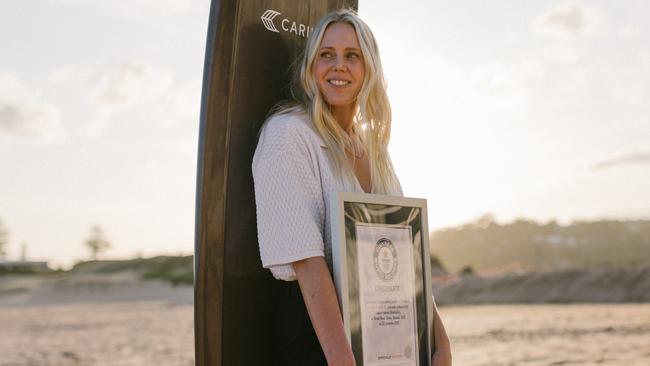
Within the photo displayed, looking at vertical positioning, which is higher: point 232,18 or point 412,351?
point 232,18

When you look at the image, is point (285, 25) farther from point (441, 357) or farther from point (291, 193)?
point (441, 357)

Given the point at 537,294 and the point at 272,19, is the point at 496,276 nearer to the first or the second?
the point at 537,294

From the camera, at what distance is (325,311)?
1483mm

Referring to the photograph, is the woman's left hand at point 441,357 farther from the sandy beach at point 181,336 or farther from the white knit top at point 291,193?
the sandy beach at point 181,336

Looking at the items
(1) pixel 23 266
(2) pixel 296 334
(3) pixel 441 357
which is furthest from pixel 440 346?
(1) pixel 23 266

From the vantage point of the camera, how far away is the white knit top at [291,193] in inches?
59.5

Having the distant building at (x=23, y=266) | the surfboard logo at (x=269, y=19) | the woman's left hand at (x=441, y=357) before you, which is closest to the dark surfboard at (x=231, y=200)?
the surfboard logo at (x=269, y=19)

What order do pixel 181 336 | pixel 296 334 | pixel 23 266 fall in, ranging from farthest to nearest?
pixel 23 266
pixel 181 336
pixel 296 334

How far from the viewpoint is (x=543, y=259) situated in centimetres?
4172

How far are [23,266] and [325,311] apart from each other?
26252 millimetres

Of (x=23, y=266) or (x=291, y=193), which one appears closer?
A: (x=291, y=193)

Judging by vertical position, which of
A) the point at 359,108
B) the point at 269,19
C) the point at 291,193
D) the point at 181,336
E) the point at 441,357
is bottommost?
the point at 181,336

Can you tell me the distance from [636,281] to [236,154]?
67.0ft

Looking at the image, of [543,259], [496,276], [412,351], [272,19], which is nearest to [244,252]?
[412,351]
